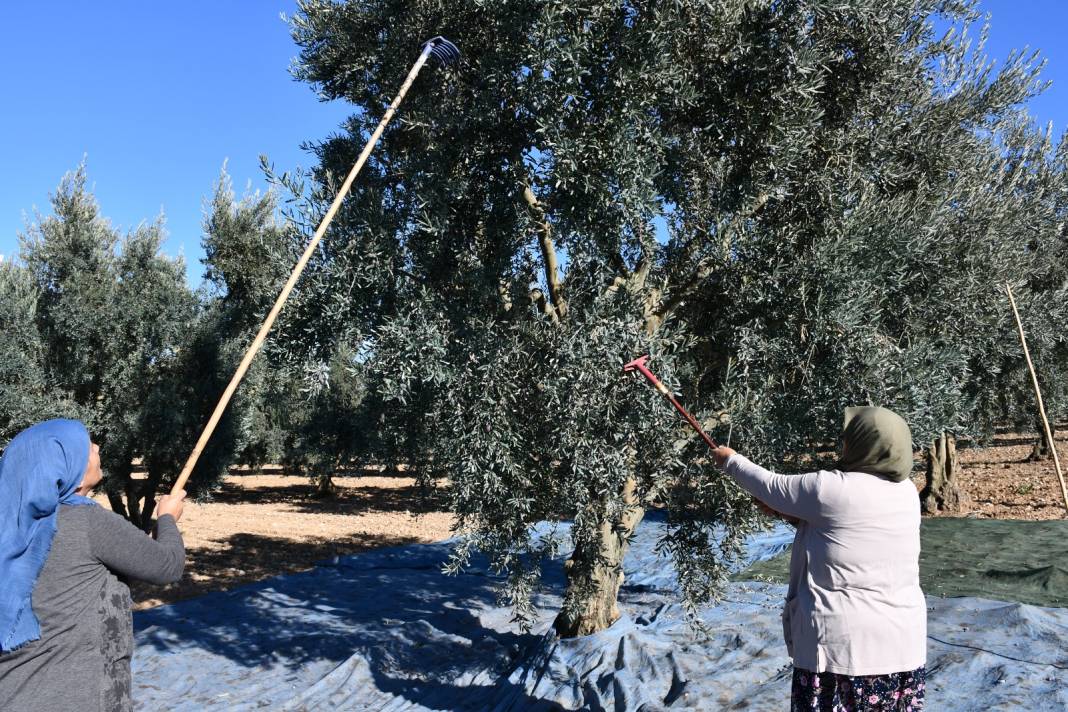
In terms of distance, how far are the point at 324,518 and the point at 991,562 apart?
19.0 meters

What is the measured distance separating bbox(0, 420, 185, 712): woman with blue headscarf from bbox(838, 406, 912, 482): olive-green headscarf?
3.15 metres

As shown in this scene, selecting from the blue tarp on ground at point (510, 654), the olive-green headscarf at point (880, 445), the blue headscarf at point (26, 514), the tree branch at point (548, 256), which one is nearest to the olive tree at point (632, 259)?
the tree branch at point (548, 256)

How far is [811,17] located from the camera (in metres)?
6.69

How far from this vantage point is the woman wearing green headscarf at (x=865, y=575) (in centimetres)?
339

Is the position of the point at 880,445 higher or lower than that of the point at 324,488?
higher

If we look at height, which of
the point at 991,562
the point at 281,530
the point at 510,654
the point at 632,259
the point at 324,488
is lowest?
the point at 281,530

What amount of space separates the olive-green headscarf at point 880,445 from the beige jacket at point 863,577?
6 centimetres

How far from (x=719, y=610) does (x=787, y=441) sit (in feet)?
10.0

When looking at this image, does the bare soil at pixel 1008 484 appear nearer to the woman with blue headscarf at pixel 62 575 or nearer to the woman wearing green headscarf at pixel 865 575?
the woman wearing green headscarf at pixel 865 575

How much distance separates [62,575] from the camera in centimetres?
291

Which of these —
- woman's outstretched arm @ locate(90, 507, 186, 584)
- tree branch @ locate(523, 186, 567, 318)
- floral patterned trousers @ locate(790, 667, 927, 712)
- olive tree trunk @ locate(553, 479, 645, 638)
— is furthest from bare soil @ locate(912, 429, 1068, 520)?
woman's outstretched arm @ locate(90, 507, 186, 584)

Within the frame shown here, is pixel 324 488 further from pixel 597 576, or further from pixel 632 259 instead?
pixel 632 259

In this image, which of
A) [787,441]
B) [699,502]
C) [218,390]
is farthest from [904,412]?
[218,390]

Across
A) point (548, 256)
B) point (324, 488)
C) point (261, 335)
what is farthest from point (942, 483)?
point (324, 488)
